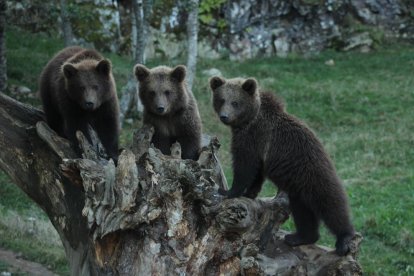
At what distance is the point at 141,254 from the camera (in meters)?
6.43

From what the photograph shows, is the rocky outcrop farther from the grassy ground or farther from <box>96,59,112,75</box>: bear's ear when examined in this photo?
<box>96,59,112,75</box>: bear's ear

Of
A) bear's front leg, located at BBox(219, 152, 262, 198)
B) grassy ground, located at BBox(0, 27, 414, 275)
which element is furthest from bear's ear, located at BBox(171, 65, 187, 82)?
grassy ground, located at BBox(0, 27, 414, 275)

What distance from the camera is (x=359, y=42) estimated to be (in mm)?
25203

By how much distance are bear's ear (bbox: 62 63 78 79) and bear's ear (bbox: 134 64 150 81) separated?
0.75 m

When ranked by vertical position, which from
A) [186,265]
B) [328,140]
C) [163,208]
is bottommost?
[328,140]

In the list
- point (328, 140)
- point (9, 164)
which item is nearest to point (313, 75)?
point (328, 140)

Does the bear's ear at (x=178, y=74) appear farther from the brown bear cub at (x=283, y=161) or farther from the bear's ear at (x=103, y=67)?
the bear's ear at (x=103, y=67)

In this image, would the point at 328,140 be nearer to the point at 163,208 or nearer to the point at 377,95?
the point at 377,95

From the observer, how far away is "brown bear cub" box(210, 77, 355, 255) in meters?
7.69

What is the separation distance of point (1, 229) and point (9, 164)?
3.58 metres

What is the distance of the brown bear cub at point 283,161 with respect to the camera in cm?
769

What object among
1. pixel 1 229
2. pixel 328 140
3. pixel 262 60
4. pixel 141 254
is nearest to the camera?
pixel 141 254

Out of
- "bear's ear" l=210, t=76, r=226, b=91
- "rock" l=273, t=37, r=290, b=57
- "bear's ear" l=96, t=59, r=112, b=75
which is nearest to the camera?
"bear's ear" l=96, t=59, r=112, b=75

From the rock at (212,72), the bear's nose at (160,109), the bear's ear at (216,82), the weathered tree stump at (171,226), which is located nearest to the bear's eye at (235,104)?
the bear's ear at (216,82)
